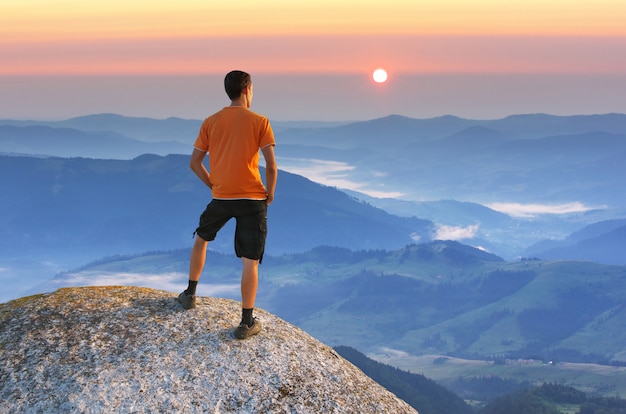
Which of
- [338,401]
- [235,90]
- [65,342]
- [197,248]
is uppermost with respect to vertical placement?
[235,90]

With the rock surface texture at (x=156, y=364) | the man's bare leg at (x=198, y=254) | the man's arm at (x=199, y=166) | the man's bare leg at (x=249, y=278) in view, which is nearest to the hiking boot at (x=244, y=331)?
the rock surface texture at (x=156, y=364)

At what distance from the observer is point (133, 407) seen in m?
14.7

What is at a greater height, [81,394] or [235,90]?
[235,90]

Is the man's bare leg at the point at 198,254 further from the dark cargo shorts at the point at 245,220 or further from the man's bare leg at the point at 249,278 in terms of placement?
the man's bare leg at the point at 249,278

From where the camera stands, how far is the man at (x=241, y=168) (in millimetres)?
15742

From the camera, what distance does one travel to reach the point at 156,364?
51.7ft

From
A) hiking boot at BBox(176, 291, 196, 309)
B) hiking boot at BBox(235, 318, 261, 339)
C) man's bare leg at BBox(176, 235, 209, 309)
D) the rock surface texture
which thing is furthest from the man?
hiking boot at BBox(176, 291, 196, 309)

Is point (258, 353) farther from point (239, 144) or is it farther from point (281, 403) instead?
point (239, 144)

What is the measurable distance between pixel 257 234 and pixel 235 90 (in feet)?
10.6

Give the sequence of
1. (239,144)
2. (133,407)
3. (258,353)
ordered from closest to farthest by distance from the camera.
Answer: (133,407), (239,144), (258,353)

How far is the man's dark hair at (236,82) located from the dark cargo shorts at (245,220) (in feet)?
7.87

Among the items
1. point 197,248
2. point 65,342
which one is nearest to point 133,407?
point 65,342

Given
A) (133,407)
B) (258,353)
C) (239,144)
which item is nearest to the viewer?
(133,407)

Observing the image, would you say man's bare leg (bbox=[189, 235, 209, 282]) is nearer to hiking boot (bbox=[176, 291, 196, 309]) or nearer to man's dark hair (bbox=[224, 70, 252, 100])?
hiking boot (bbox=[176, 291, 196, 309])
